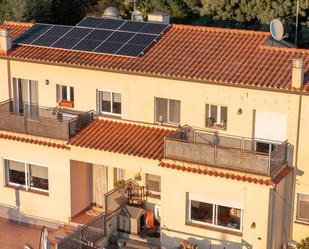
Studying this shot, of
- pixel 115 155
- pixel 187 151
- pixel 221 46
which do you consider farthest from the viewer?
pixel 221 46

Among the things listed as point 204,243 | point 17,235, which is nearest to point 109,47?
point 17,235

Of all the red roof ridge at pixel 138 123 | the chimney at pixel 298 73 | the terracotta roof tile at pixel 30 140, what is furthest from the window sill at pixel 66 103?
the chimney at pixel 298 73

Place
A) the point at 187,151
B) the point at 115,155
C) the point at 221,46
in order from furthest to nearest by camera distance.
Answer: the point at 221,46
the point at 115,155
the point at 187,151

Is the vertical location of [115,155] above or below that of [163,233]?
above

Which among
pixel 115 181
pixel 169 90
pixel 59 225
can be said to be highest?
pixel 169 90

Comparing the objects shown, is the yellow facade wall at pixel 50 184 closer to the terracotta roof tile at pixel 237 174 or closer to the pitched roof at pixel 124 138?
the pitched roof at pixel 124 138

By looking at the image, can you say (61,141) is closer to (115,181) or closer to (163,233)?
(115,181)

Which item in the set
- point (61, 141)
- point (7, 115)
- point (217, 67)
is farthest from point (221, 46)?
point (7, 115)

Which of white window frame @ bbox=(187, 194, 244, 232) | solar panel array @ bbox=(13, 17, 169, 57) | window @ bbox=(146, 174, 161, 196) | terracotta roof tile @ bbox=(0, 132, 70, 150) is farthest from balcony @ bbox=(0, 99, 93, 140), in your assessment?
white window frame @ bbox=(187, 194, 244, 232)

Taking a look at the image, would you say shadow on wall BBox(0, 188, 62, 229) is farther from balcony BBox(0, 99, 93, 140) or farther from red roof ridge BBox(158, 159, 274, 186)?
red roof ridge BBox(158, 159, 274, 186)
